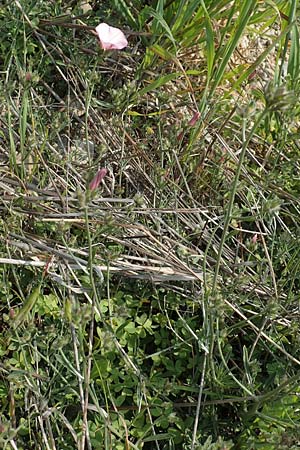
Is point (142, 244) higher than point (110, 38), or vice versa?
point (110, 38)

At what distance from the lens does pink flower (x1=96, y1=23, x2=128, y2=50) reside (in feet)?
5.35

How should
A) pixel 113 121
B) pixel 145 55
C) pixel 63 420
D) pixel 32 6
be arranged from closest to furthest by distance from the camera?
pixel 63 420 < pixel 113 121 < pixel 32 6 < pixel 145 55

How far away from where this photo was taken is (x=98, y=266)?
1.56 m

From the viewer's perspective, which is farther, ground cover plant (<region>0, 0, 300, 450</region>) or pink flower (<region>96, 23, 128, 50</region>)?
pink flower (<region>96, 23, 128, 50</region>)

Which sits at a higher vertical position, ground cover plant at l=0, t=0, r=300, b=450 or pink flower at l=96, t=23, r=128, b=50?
pink flower at l=96, t=23, r=128, b=50

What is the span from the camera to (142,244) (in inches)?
66.6

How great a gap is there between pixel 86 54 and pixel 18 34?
0.20m

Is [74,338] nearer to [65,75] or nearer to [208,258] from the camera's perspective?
[208,258]

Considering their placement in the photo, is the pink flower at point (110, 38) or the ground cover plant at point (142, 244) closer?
the ground cover plant at point (142, 244)

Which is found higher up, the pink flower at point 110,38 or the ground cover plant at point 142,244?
the pink flower at point 110,38

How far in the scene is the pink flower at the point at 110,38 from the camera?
1631 millimetres

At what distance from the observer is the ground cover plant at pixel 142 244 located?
1404 mm

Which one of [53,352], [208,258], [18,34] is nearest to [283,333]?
[208,258]

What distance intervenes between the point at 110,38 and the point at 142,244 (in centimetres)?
51
